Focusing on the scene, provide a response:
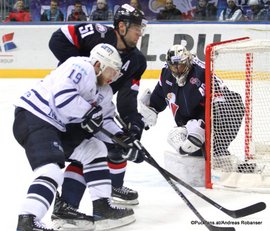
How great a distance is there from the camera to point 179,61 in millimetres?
3191

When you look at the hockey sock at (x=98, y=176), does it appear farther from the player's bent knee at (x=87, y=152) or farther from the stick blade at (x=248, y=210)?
the stick blade at (x=248, y=210)

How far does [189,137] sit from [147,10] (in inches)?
221

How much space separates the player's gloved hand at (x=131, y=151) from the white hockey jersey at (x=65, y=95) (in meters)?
0.26

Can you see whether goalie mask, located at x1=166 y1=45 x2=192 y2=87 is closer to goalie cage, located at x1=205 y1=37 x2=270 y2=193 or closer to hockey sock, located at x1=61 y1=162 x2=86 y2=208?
goalie cage, located at x1=205 y1=37 x2=270 y2=193

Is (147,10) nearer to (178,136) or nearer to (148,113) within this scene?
(148,113)

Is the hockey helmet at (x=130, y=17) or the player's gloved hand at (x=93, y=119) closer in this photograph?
the player's gloved hand at (x=93, y=119)

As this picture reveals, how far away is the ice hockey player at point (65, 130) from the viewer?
2.26 m

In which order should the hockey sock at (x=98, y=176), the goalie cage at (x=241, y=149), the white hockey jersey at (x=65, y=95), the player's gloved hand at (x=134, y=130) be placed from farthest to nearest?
→ the goalie cage at (x=241, y=149) → the player's gloved hand at (x=134, y=130) → the hockey sock at (x=98, y=176) → the white hockey jersey at (x=65, y=95)

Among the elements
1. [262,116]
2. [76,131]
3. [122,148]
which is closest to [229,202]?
[122,148]

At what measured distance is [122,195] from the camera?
2.99 m

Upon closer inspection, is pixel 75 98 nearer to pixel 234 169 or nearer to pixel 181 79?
pixel 181 79

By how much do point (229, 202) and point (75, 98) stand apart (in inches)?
41.2

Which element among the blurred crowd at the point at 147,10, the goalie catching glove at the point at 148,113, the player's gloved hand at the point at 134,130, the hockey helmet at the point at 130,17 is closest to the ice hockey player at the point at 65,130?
the player's gloved hand at the point at 134,130

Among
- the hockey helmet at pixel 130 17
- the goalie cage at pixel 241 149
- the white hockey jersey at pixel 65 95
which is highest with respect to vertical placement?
the hockey helmet at pixel 130 17
